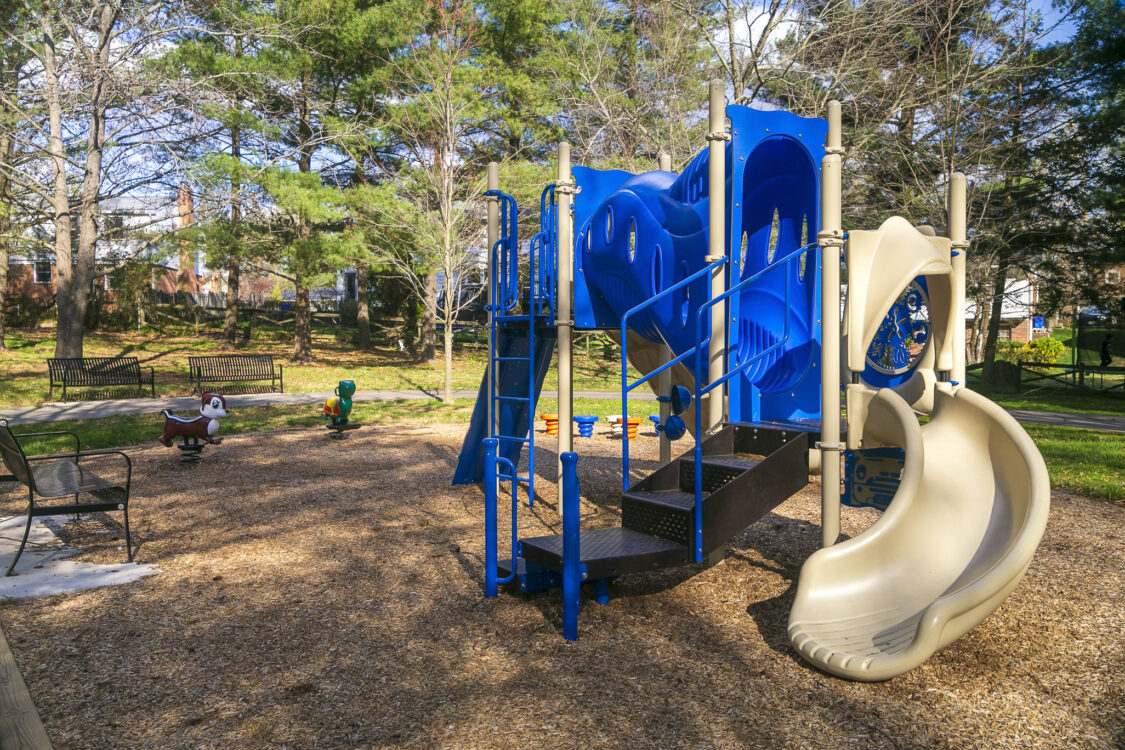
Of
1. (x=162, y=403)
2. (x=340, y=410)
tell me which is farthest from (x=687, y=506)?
(x=162, y=403)

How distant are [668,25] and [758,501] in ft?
53.9

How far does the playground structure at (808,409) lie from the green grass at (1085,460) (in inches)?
184

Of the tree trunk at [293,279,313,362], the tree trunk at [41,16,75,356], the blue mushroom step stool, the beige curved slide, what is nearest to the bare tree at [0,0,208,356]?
the tree trunk at [41,16,75,356]

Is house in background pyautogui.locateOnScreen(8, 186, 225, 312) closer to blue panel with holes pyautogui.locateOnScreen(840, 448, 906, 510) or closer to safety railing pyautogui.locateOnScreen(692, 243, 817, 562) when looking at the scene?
safety railing pyautogui.locateOnScreen(692, 243, 817, 562)

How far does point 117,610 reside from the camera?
4.82m

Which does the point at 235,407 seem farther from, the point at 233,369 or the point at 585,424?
the point at 585,424

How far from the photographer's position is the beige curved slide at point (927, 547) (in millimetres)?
3721

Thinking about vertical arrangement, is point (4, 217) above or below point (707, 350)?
above

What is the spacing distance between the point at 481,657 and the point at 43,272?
130 feet

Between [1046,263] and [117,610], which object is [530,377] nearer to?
[117,610]

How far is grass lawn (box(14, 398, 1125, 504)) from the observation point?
9.22 meters

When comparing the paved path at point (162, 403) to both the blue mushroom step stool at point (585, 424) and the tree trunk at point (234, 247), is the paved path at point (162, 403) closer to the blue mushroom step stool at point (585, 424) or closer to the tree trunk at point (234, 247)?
the tree trunk at point (234, 247)

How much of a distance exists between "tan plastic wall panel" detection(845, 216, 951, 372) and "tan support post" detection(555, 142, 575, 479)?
10.1 feet

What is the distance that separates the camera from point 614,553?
443 centimetres
